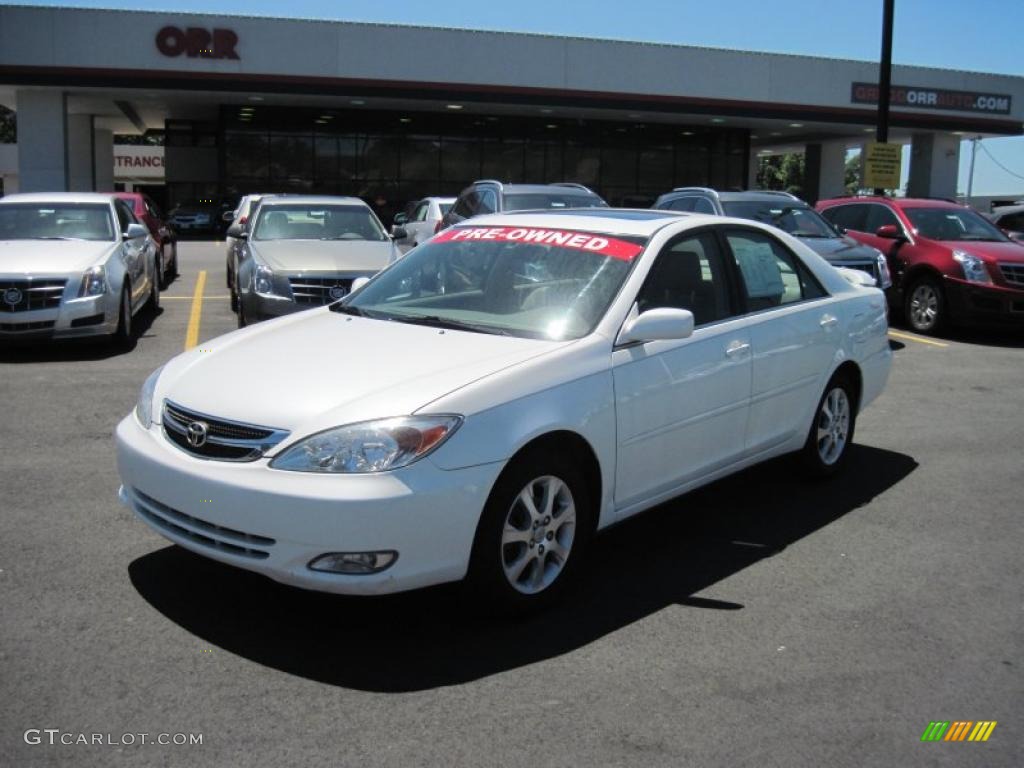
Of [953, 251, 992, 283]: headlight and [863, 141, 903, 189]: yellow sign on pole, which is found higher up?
[863, 141, 903, 189]: yellow sign on pole

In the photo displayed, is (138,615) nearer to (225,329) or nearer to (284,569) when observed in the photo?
(284,569)

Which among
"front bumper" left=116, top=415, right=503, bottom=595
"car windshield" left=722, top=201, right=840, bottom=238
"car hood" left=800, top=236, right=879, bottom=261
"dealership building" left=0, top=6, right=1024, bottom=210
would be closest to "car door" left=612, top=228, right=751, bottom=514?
"front bumper" left=116, top=415, right=503, bottom=595

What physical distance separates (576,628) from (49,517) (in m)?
2.81

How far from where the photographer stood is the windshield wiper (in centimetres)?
453

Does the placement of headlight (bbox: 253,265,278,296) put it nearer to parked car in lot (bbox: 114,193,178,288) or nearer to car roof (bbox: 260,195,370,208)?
car roof (bbox: 260,195,370,208)

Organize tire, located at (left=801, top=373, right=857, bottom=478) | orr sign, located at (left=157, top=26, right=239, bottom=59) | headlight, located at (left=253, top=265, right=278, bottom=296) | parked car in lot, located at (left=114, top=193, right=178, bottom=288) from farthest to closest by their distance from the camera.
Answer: orr sign, located at (left=157, top=26, right=239, bottom=59) < parked car in lot, located at (left=114, top=193, right=178, bottom=288) < headlight, located at (left=253, top=265, right=278, bottom=296) < tire, located at (left=801, top=373, right=857, bottom=478)

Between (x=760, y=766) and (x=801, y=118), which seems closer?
(x=760, y=766)

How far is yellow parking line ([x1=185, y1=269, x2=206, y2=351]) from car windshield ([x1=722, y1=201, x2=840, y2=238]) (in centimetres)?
676

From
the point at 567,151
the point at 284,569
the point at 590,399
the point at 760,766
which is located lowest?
the point at 760,766

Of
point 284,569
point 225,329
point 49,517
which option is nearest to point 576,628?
point 284,569

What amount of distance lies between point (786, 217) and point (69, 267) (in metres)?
8.66

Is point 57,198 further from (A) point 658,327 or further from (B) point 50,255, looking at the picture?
(A) point 658,327

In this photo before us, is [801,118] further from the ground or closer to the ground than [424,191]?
further from the ground

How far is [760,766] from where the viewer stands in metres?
3.09
